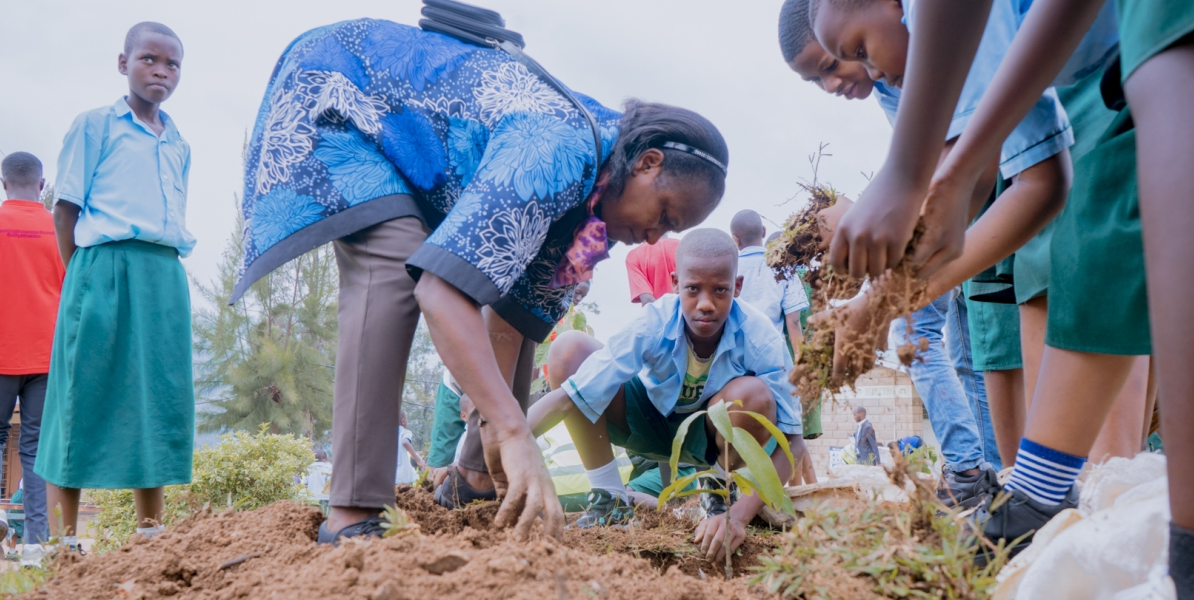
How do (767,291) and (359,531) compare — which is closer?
(359,531)

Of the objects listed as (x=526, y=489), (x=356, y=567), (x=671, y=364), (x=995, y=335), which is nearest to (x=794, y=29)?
(x=995, y=335)

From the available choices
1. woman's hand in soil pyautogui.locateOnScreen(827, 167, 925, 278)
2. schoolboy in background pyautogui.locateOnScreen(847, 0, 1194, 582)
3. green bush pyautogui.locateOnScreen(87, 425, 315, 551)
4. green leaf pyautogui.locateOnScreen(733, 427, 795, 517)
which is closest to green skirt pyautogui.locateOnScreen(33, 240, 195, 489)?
green bush pyautogui.locateOnScreen(87, 425, 315, 551)

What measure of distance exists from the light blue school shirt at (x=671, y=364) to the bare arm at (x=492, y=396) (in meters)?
1.61

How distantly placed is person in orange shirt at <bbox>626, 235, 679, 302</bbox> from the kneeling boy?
171 centimetres

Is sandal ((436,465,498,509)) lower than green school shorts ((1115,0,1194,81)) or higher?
lower

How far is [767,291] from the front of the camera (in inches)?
187

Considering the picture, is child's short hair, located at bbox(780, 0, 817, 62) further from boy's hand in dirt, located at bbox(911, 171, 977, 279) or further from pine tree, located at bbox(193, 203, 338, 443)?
pine tree, located at bbox(193, 203, 338, 443)

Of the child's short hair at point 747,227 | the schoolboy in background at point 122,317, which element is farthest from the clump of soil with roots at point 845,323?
the child's short hair at point 747,227

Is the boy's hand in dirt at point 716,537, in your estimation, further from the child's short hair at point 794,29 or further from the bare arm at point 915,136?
the child's short hair at point 794,29

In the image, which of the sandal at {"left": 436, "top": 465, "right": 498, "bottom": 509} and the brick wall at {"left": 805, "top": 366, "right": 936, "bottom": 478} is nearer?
the sandal at {"left": 436, "top": 465, "right": 498, "bottom": 509}

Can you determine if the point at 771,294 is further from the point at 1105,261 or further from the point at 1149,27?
the point at 1149,27

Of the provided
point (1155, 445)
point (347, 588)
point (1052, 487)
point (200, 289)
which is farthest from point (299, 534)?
point (200, 289)

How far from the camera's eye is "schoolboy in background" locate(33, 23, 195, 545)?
2.81 meters

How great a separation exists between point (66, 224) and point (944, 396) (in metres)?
3.71
